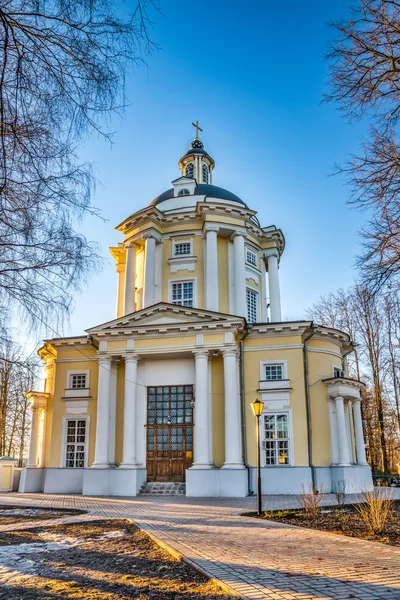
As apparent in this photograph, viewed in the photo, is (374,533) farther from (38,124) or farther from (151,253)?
(151,253)

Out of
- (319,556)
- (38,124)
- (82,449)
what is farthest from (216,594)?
(82,449)

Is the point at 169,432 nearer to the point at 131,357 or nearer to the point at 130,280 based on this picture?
the point at 131,357

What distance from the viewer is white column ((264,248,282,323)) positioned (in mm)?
28344

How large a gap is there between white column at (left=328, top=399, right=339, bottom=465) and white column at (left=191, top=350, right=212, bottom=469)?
5.42 meters

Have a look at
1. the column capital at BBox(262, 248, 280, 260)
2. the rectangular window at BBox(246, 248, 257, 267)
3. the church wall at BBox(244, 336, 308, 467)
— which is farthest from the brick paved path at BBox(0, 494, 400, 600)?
the column capital at BBox(262, 248, 280, 260)

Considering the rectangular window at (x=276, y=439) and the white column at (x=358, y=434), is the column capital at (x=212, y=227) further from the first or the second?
the white column at (x=358, y=434)

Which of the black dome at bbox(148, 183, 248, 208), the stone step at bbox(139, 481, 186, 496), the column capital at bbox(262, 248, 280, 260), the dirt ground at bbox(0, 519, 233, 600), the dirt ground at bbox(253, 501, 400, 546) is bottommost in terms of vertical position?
the dirt ground at bbox(0, 519, 233, 600)

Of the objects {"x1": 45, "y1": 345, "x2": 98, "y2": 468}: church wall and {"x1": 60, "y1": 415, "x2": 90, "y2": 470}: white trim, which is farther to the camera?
{"x1": 45, "y1": 345, "x2": 98, "y2": 468}: church wall

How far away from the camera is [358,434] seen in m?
23.6

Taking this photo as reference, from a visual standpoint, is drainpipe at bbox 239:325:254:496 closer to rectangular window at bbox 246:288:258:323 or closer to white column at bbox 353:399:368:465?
rectangular window at bbox 246:288:258:323

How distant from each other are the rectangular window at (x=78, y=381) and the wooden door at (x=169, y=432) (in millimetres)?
3553

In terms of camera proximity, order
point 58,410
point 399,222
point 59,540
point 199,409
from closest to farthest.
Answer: point 399,222 < point 59,540 < point 199,409 < point 58,410

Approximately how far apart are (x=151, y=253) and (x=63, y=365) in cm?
719

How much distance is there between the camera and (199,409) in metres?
20.9
